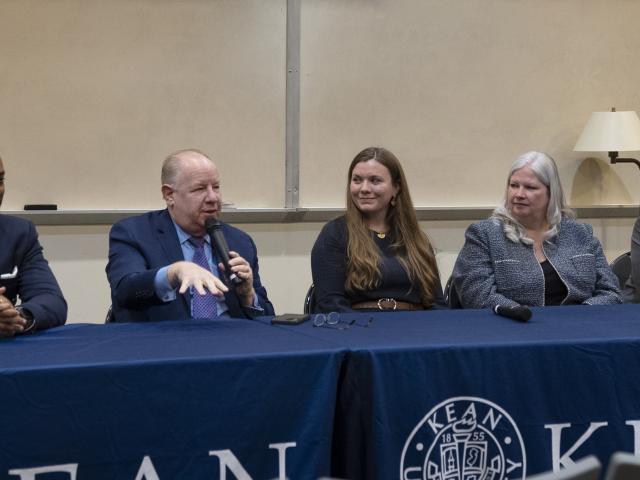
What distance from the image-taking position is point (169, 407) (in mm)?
2418

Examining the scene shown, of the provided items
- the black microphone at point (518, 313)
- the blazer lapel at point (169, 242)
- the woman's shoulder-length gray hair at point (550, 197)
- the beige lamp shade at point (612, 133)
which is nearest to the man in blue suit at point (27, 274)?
the blazer lapel at point (169, 242)

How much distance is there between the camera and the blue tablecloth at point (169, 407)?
2.33m

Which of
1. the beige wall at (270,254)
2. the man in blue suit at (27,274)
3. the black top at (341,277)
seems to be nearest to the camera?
the man in blue suit at (27,274)

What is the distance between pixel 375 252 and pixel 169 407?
1.55 m

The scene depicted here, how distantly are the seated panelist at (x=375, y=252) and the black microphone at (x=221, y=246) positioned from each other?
64 centimetres

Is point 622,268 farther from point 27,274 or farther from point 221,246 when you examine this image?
point 27,274

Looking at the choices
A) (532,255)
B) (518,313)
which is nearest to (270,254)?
(532,255)

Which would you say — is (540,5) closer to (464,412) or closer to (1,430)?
(464,412)

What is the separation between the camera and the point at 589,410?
269 centimetres

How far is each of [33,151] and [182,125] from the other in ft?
2.61

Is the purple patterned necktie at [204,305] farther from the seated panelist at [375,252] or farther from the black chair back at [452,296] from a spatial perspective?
the black chair back at [452,296]

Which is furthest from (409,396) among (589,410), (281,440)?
(589,410)

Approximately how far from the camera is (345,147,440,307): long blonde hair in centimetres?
373

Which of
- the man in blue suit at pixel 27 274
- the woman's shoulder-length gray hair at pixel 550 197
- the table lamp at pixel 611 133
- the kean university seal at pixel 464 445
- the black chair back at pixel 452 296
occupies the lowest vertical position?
the kean university seal at pixel 464 445
